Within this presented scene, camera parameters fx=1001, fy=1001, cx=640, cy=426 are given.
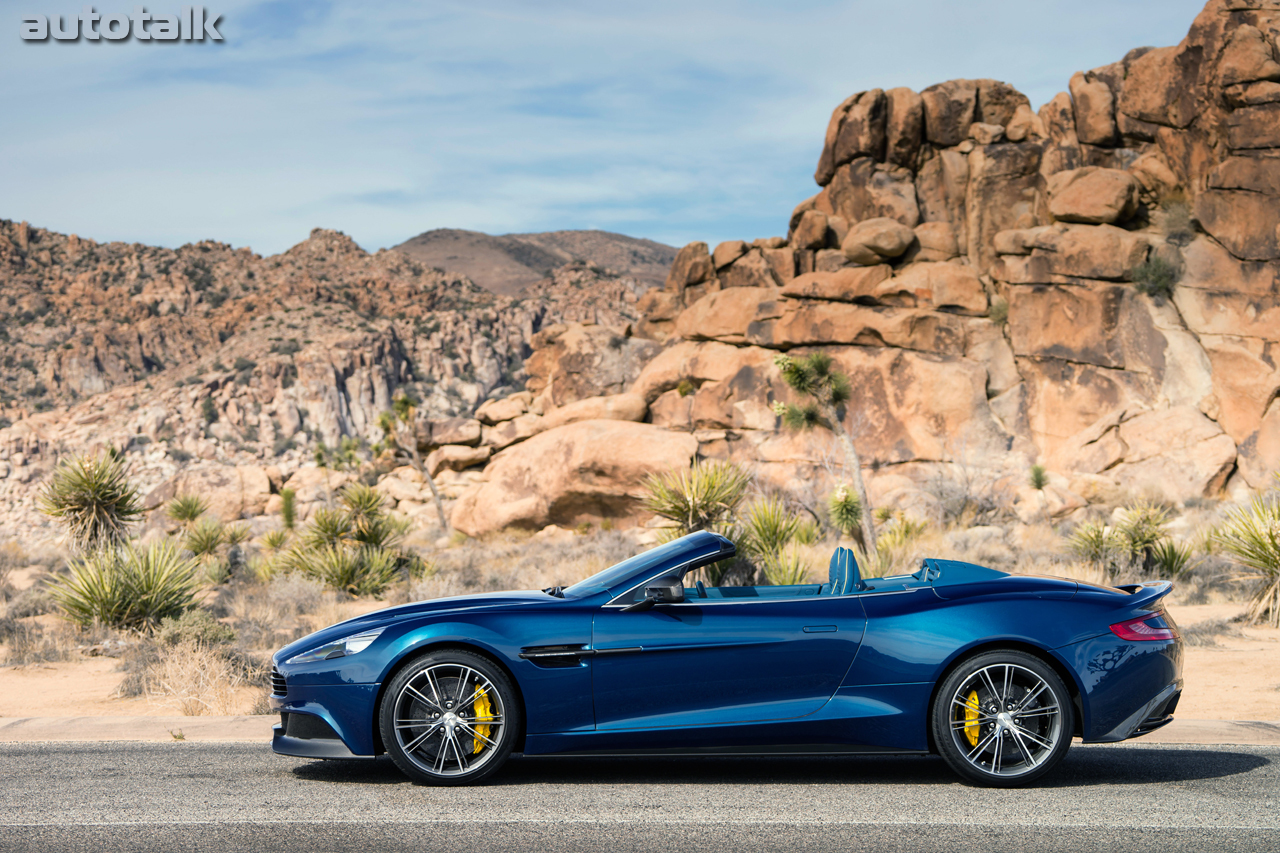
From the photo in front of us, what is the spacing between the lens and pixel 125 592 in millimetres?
13273

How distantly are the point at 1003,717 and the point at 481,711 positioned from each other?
9.16 ft

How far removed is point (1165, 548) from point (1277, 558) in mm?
4689

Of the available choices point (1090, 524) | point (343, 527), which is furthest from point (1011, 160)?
point (343, 527)

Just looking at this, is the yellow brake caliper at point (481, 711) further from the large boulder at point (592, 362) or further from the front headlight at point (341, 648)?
the large boulder at point (592, 362)

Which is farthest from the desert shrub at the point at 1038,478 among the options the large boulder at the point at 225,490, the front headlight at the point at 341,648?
the large boulder at the point at 225,490

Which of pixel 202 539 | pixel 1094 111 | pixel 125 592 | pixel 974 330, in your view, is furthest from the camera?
pixel 1094 111

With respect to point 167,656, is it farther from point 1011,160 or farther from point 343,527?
point 1011,160

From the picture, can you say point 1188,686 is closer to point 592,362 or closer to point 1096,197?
point 1096,197

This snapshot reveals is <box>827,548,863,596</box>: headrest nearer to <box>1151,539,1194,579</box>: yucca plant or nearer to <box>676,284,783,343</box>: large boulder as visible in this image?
<box>1151,539,1194,579</box>: yucca plant

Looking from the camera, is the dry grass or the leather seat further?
the dry grass

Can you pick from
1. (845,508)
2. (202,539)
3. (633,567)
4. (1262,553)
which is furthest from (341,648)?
(202,539)

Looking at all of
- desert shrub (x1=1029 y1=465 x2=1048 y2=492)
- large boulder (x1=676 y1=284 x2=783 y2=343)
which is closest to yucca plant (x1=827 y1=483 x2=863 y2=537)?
desert shrub (x1=1029 y1=465 x2=1048 y2=492)

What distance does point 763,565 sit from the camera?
16109mm

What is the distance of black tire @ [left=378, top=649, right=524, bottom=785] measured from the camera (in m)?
5.34
